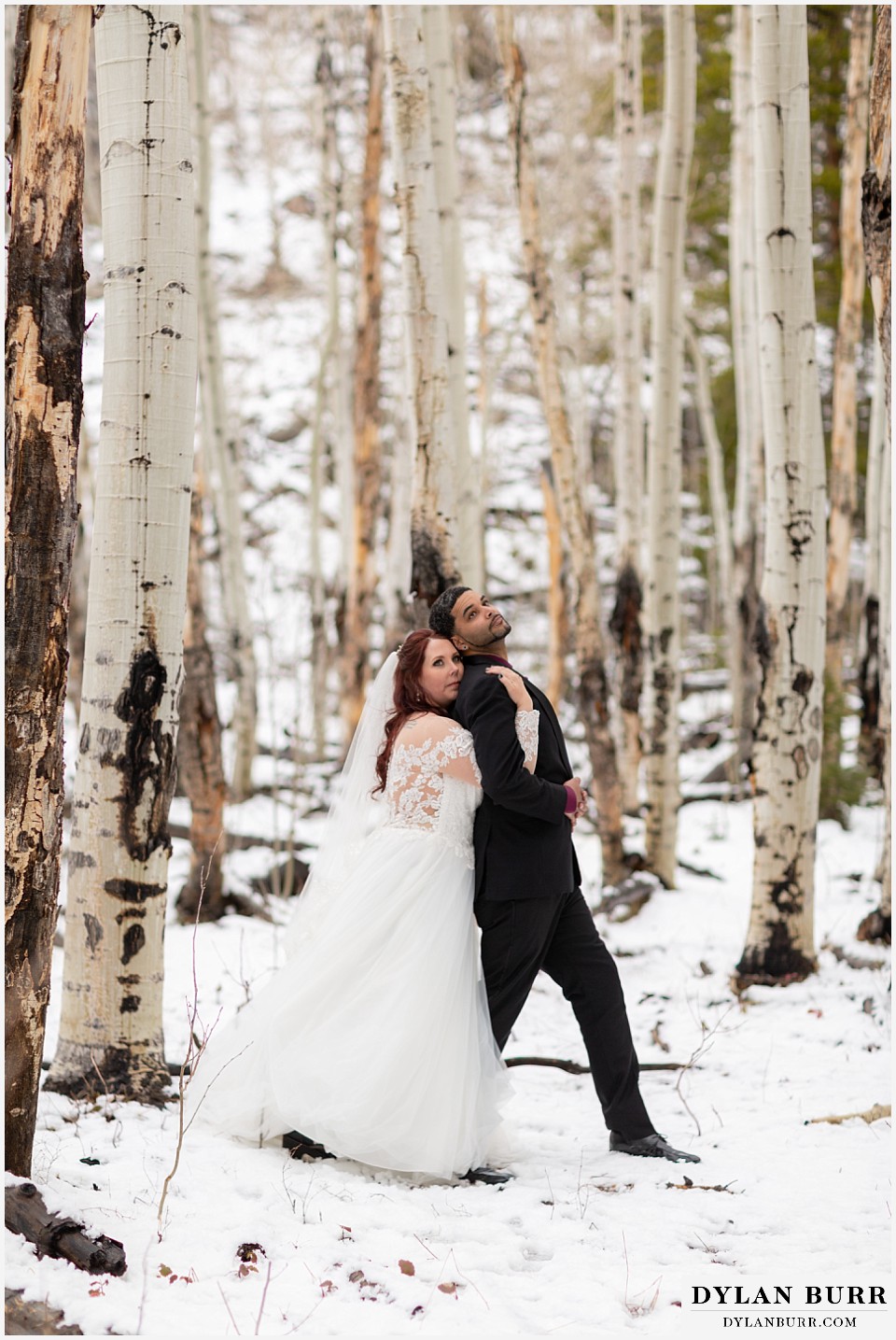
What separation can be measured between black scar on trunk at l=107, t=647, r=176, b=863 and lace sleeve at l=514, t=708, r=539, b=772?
1.15 metres

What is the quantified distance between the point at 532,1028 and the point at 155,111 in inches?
158

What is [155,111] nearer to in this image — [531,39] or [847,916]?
[847,916]

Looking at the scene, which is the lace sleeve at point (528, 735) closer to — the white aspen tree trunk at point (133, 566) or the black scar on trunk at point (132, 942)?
the white aspen tree trunk at point (133, 566)

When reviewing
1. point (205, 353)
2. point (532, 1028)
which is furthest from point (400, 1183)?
point (205, 353)

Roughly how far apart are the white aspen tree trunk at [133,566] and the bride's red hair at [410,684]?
0.73 meters

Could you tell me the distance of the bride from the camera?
10.6 feet

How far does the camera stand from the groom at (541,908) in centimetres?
336

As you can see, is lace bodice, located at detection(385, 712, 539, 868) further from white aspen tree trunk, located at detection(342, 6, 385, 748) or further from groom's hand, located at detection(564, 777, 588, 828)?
white aspen tree trunk, located at detection(342, 6, 385, 748)

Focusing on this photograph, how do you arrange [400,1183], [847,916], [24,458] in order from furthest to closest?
[847,916], [400,1183], [24,458]

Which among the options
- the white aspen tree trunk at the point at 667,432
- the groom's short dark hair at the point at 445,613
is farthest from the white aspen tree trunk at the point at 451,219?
the groom's short dark hair at the point at 445,613

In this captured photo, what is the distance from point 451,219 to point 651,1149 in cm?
493

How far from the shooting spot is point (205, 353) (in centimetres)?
812

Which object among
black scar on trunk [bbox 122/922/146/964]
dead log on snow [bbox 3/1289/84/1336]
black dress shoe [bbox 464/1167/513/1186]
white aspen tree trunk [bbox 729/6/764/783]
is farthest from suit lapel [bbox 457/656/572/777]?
white aspen tree trunk [bbox 729/6/764/783]

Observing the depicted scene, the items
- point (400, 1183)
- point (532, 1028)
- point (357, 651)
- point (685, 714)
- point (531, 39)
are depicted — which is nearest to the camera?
point (400, 1183)
